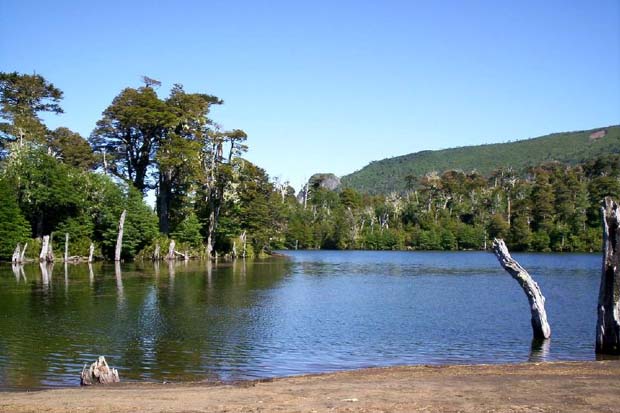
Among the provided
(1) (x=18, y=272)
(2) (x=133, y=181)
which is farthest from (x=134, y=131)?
(1) (x=18, y=272)

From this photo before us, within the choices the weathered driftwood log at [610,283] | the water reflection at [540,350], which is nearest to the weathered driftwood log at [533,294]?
the water reflection at [540,350]

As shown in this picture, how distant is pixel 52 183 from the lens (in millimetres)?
57156

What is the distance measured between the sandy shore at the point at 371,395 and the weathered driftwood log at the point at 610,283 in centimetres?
382

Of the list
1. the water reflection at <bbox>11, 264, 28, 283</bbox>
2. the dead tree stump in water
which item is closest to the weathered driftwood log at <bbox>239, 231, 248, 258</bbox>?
Result: the dead tree stump in water

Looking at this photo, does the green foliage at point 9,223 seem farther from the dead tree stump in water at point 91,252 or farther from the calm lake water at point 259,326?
the calm lake water at point 259,326

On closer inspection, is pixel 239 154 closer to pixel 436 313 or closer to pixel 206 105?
pixel 206 105

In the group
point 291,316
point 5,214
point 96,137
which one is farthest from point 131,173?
point 291,316

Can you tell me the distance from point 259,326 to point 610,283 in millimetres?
12111

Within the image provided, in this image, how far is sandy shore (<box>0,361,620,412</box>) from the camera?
1038 cm

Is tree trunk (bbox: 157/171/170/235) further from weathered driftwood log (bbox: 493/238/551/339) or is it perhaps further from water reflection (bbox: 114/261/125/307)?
weathered driftwood log (bbox: 493/238/551/339)

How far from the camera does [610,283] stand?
17.7 m

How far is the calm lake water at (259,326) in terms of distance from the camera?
17.1m

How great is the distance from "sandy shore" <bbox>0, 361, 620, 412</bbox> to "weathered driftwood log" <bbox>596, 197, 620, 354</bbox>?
12.5 feet

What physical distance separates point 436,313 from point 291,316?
6434mm
